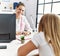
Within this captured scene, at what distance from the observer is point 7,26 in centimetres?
175

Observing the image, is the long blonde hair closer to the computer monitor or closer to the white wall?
the computer monitor

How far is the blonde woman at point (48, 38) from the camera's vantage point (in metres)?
1.25

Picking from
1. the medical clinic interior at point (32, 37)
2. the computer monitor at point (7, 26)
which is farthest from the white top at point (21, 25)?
the computer monitor at point (7, 26)

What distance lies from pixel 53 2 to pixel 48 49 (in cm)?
288

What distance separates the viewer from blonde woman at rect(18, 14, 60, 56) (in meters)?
1.25

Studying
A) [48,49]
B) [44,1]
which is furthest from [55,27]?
[44,1]

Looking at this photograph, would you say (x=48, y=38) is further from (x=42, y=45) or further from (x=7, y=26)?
(x=7, y=26)

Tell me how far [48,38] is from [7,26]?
669mm

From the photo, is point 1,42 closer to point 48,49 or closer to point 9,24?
point 9,24

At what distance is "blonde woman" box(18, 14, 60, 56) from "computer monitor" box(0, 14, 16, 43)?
524 millimetres

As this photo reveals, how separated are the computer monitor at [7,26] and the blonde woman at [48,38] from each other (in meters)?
0.52

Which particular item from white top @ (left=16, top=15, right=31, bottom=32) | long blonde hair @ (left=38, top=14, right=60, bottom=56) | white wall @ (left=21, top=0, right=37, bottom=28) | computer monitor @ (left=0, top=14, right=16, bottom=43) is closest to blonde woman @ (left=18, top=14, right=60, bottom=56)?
long blonde hair @ (left=38, top=14, right=60, bottom=56)

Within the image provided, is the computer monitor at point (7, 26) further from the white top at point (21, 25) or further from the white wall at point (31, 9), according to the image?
the white wall at point (31, 9)

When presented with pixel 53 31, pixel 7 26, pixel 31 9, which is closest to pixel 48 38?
pixel 53 31
